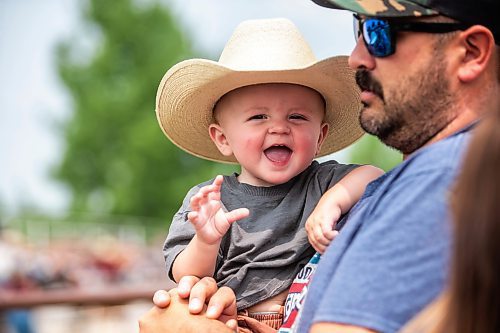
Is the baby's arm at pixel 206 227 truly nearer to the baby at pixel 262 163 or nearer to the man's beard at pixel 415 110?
the baby at pixel 262 163

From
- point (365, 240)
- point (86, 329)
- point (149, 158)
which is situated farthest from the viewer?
point (149, 158)

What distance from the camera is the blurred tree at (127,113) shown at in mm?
33719

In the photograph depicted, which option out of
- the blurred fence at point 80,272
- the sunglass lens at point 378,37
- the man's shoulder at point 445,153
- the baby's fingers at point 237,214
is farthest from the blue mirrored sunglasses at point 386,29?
the blurred fence at point 80,272

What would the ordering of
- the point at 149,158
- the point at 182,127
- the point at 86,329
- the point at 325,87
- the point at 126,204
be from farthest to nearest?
the point at 126,204 → the point at 149,158 → the point at 86,329 → the point at 182,127 → the point at 325,87

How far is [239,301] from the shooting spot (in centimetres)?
319

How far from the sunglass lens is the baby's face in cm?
82

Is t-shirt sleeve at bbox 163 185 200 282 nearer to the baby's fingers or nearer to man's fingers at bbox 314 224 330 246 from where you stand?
the baby's fingers

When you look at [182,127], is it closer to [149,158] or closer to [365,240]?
[365,240]

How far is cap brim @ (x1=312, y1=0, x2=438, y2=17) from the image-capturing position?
2.41 metres

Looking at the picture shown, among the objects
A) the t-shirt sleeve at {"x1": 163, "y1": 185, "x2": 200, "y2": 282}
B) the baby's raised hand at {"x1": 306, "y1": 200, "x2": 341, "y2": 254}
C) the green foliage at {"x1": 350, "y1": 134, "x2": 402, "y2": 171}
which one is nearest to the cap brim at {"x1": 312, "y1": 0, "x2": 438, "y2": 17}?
the baby's raised hand at {"x1": 306, "y1": 200, "x2": 341, "y2": 254}

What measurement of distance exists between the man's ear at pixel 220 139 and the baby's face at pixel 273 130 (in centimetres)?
11

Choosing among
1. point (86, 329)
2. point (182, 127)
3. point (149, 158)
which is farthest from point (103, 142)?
point (182, 127)

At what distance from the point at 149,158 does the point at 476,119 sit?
3111 centimetres

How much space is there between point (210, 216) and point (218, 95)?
640mm
